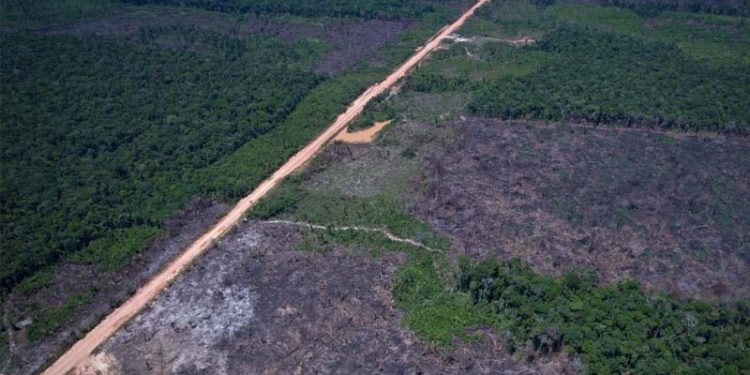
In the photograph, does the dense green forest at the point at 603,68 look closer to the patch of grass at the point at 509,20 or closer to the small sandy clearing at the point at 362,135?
the patch of grass at the point at 509,20

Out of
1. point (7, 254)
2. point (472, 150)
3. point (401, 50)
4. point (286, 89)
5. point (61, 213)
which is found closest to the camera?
point (7, 254)

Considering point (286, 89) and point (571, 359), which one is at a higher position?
point (286, 89)

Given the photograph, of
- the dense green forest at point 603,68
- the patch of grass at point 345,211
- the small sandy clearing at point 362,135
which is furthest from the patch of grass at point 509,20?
the patch of grass at point 345,211

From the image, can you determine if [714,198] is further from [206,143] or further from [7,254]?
[7,254]

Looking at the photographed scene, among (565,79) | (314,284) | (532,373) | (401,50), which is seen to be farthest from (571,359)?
(401,50)

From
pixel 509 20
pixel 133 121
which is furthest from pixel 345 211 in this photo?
pixel 509 20

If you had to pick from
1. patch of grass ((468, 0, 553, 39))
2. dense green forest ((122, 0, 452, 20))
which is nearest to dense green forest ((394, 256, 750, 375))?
patch of grass ((468, 0, 553, 39))

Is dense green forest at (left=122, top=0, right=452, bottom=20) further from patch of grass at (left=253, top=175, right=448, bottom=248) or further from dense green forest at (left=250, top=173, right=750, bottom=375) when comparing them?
dense green forest at (left=250, top=173, right=750, bottom=375)
